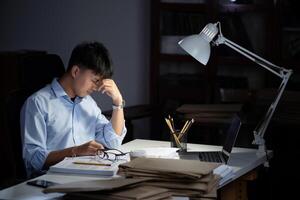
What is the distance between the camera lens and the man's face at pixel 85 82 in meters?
2.91

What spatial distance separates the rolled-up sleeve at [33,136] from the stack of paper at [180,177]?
540mm

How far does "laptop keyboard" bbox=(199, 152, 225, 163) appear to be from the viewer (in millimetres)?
2766

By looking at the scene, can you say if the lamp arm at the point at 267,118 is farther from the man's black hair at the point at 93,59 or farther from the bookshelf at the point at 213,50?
the bookshelf at the point at 213,50

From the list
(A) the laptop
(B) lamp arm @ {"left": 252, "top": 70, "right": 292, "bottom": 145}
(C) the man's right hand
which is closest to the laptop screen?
(A) the laptop

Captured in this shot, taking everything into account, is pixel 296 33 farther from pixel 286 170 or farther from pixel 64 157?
pixel 64 157

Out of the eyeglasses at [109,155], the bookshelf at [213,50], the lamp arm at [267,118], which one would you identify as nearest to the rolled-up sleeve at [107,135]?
the eyeglasses at [109,155]

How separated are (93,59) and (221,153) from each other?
74 centimetres

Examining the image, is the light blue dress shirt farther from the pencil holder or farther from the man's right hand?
the pencil holder

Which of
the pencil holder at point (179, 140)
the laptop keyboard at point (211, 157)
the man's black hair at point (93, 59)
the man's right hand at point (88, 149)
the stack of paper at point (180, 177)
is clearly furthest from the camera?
the pencil holder at point (179, 140)

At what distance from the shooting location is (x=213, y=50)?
14.3ft

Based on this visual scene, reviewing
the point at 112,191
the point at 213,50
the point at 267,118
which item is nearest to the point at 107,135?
the point at 267,118

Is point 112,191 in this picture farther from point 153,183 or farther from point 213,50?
point 213,50

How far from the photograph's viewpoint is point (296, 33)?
4164 millimetres

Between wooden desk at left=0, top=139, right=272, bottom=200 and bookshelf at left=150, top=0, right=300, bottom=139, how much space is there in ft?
3.83
